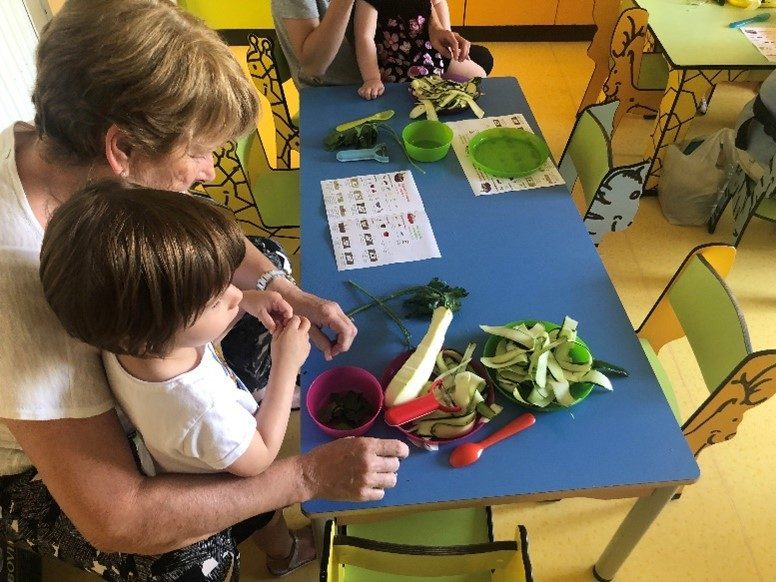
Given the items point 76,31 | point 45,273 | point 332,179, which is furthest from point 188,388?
point 332,179

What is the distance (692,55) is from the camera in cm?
206

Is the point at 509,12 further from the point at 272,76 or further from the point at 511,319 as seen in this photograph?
the point at 511,319

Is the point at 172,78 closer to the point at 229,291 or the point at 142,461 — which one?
the point at 229,291

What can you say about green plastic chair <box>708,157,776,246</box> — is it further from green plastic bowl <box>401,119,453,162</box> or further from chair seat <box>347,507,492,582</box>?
chair seat <box>347,507,492,582</box>

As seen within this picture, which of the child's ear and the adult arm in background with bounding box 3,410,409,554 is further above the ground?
the child's ear

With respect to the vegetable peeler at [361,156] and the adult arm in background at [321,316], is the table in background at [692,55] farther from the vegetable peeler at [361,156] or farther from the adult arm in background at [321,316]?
the adult arm in background at [321,316]

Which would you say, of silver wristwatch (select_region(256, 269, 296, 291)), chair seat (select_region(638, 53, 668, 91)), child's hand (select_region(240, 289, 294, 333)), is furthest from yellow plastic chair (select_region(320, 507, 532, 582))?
chair seat (select_region(638, 53, 668, 91))

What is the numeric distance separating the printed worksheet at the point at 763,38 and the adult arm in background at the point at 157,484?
6.74 feet

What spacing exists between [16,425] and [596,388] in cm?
92

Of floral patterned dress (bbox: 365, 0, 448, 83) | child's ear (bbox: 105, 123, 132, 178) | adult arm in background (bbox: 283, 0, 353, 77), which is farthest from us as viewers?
floral patterned dress (bbox: 365, 0, 448, 83)

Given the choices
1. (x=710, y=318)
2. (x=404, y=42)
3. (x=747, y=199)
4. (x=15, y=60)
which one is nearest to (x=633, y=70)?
(x=747, y=199)

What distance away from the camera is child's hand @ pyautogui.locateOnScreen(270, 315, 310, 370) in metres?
1.00

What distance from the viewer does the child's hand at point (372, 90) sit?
1.74 m

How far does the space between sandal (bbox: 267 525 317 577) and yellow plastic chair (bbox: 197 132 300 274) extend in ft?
3.02
